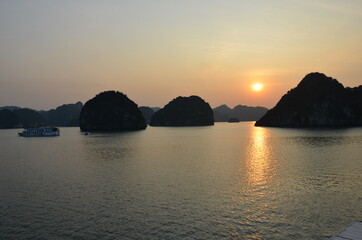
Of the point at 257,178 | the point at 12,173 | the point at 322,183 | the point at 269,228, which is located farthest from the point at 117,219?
the point at 12,173

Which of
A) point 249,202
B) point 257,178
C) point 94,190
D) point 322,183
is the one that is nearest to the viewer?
point 249,202

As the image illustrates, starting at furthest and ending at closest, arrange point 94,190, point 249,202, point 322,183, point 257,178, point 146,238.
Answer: point 257,178 → point 322,183 → point 94,190 → point 249,202 → point 146,238

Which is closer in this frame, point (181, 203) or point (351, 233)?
point (351, 233)

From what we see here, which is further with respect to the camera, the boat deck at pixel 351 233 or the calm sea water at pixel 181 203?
the calm sea water at pixel 181 203

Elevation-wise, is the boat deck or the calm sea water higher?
the boat deck

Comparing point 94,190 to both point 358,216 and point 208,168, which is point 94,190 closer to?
point 208,168

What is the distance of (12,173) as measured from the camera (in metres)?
67.0

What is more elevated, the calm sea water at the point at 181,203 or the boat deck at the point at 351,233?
the boat deck at the point at 351,233

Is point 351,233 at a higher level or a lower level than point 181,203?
higher

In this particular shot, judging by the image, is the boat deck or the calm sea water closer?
the boat deck

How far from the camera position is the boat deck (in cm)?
2556

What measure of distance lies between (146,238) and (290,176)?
135 ft

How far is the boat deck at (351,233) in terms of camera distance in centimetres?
2556

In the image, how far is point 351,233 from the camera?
1048 inches
